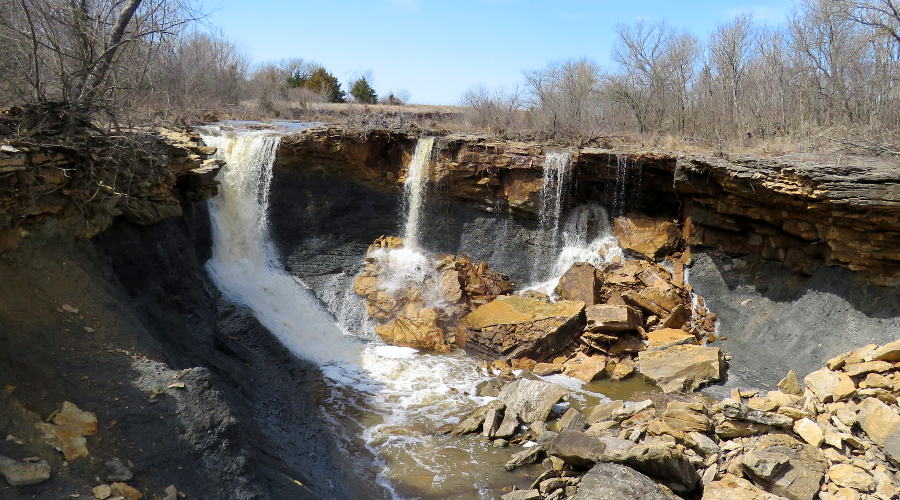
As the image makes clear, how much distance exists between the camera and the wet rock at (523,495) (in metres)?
6.92

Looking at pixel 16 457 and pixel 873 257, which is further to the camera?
pixel 873 257

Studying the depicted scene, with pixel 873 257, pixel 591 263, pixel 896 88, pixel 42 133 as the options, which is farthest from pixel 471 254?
pixel 896 88

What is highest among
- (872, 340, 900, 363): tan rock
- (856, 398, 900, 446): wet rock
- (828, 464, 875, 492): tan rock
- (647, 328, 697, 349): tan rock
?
(872, 340, 900, 363): tan rock

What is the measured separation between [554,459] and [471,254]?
7389 mm

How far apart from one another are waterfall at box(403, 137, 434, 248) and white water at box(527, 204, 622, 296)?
322cm

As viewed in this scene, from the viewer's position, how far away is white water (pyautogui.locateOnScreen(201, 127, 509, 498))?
316 inches

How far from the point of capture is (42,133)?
275 inches

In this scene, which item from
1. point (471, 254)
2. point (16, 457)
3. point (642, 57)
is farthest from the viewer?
point (642, 57)

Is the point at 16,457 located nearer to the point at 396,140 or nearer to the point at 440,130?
the point at 396,140

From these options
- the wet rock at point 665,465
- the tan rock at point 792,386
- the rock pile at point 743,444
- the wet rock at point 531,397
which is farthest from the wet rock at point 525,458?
the tan rock at point 792,386

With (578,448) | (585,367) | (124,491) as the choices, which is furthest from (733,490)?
(124,491)

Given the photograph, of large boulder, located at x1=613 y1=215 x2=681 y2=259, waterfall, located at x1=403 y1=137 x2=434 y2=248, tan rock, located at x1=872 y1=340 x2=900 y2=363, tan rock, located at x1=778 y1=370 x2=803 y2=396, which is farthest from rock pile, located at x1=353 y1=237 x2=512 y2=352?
tan rock, located at x1=872 y1=340 x2=900 y2=363

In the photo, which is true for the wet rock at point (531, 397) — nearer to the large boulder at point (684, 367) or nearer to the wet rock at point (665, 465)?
the large boulder at point (684, 367)

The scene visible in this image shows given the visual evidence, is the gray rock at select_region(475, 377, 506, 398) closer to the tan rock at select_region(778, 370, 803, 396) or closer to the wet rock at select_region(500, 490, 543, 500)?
the wet rock at select_region(500, 490, 543, 500)
